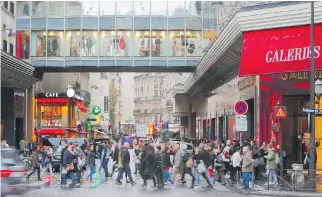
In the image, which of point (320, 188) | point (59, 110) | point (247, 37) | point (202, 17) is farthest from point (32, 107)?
point (320, 188)

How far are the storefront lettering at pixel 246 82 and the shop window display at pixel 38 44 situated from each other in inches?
815

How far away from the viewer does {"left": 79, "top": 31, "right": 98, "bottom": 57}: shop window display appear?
5216 centimetres

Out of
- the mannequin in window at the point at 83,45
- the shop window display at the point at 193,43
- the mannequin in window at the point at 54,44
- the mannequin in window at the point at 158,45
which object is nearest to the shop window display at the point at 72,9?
the mannequin in window at the point at 83,45

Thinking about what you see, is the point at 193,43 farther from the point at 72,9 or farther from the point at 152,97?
the point at 152,97

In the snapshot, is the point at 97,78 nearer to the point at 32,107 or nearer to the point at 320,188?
the point at 32,107

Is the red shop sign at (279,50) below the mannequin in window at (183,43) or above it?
below

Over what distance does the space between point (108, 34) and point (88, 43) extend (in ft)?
5.89

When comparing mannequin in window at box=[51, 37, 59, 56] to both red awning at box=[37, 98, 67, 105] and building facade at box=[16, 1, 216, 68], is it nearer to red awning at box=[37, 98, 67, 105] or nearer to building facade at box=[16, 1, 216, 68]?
building facade at box=[16, 1, 216, 68]

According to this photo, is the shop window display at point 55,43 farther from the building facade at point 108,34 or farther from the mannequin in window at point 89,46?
the mannequin in window at point 89,46

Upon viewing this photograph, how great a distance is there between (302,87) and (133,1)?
24632 millimetres

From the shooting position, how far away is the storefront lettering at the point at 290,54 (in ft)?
85.5

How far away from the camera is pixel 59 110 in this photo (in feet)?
231

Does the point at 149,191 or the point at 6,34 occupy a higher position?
the point at 6,34

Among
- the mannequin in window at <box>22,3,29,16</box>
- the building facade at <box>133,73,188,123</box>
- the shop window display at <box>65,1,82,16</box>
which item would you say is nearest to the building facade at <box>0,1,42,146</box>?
the mannequin in window at <box>22,3,29,16</box>
